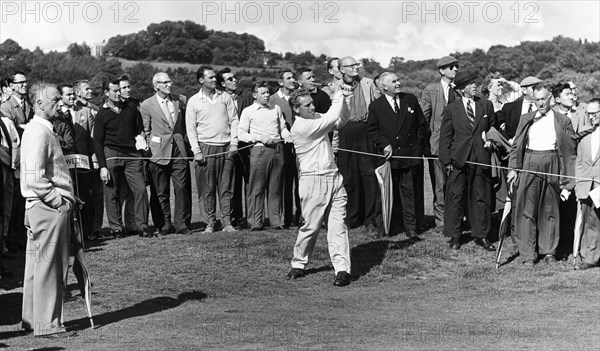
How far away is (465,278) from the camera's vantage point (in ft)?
45.2

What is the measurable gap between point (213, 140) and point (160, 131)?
0.89 m

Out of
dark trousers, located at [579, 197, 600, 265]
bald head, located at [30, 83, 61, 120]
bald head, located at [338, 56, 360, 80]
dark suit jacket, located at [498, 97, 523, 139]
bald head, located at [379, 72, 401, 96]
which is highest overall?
bald head, located at [338, 56, 360, 80]

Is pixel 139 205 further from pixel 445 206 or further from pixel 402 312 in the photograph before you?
pixel 402 312

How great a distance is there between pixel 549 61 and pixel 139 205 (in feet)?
109

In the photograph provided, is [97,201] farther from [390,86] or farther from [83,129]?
[390,86]

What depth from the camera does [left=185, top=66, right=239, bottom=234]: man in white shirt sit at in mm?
16141

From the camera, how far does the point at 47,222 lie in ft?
33.7

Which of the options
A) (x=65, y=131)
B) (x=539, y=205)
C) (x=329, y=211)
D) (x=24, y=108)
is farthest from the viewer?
(x=65, y=131)

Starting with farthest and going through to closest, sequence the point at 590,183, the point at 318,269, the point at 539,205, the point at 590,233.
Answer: the point at 539,205 < the point at 590,233 < the point at 590,183 < the point at 318,269

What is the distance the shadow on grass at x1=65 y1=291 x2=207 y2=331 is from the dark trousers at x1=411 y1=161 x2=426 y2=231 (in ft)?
15.5

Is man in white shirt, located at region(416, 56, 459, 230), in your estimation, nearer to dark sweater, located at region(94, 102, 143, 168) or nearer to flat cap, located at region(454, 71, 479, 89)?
flat cap, located at region(454, 71, 479, 89)

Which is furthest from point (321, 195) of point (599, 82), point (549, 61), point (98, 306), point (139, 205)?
point (549, 61)

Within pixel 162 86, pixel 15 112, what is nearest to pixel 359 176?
pixel 162 86

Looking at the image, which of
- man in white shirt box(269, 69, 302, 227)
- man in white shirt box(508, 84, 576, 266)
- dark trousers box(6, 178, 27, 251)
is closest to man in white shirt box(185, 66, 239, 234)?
man in white shirt box(269, 69, 302, 227)
